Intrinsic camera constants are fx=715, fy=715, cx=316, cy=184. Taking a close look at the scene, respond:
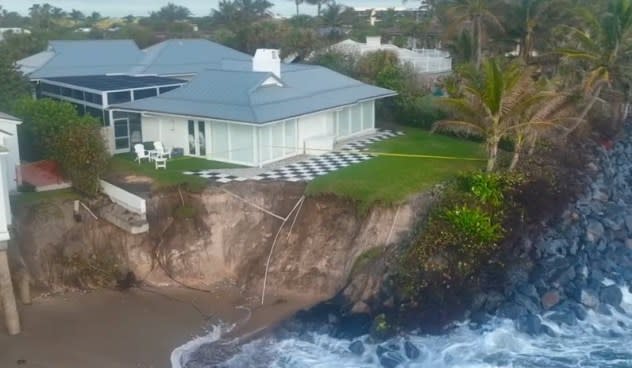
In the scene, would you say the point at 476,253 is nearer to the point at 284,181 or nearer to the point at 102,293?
the point at 284,181

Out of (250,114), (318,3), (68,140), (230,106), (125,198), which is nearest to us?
(125,198)

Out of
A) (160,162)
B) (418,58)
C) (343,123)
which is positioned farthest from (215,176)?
(418,58)

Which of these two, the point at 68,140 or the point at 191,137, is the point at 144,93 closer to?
the point at 191,137

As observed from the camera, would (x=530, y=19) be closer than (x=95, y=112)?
No

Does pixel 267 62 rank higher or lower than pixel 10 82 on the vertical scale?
higher

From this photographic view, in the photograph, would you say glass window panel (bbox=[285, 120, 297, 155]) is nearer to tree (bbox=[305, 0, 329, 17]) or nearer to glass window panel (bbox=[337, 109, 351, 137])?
glass window panel (bbox=[337, 109, 351, 137])

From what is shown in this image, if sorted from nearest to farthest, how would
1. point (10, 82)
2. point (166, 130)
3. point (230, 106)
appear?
1. point (230, 106)
2. point (166, 130)
3. point (10, 82)
